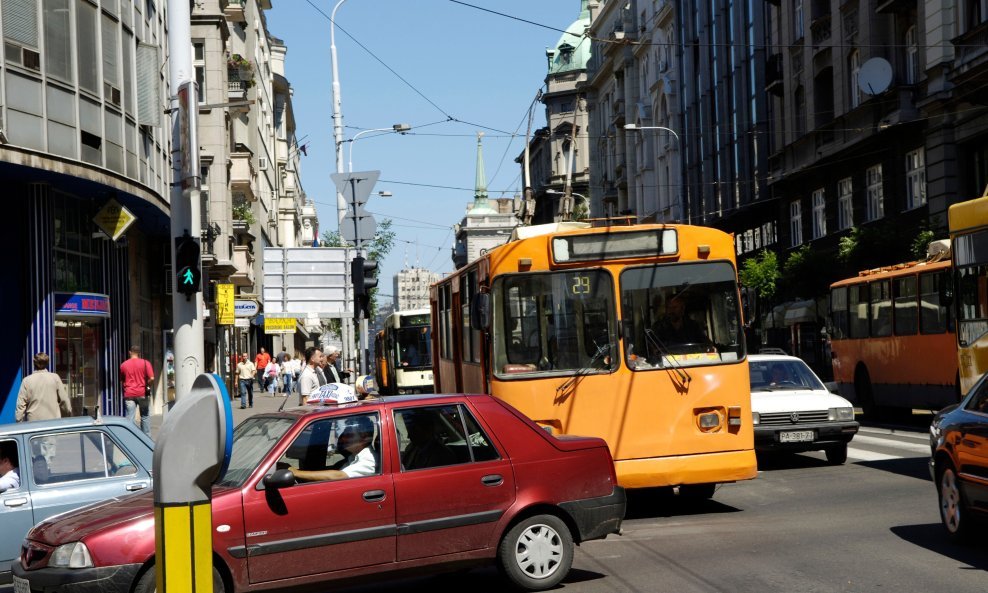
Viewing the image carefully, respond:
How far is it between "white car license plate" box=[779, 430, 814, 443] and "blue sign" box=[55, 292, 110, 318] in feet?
45.0

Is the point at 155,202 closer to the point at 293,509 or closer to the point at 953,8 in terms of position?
the point at 293,509

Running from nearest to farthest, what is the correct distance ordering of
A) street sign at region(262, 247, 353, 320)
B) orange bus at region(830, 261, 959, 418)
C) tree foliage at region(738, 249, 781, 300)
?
orange bus at region(830, 261, 959, 418) < street sign at region(262, 247, 353, 320) < tree foliage at region(738, 249, 781, 300)

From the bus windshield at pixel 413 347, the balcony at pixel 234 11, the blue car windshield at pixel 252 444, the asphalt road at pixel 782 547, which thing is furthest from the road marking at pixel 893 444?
the balcony at pixel 234 11

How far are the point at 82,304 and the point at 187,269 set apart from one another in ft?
37.1

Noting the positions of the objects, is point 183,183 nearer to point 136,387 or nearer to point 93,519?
point 93,519

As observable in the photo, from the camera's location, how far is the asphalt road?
9.02 meters

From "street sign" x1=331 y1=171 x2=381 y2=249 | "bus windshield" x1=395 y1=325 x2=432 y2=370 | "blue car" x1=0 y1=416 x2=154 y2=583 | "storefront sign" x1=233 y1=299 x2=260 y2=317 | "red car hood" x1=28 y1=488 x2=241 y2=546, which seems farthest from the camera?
"storefront sign" x1=233 y1=299 x2=260 y2=317

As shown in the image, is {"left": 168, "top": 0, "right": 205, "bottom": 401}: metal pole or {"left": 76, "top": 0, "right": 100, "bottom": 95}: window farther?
Result: {"left": 76, "top": 0, "right": 100, "bottom": 95}: window

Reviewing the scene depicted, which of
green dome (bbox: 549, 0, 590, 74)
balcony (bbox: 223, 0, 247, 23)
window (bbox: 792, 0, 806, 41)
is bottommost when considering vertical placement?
window (bbox: 792, 0, 806, 41)

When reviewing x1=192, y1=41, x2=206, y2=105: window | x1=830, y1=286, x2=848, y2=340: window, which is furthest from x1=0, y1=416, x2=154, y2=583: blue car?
x1=192, y1=41, x2=206, y2=105: window

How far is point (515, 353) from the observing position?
1281cm

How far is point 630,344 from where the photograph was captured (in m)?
12.9

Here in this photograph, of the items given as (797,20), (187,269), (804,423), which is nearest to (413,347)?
(797,20)

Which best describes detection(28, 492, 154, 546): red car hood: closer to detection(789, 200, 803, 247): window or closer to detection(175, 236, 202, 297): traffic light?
detection(175, 236, 202, 297): traffic light
